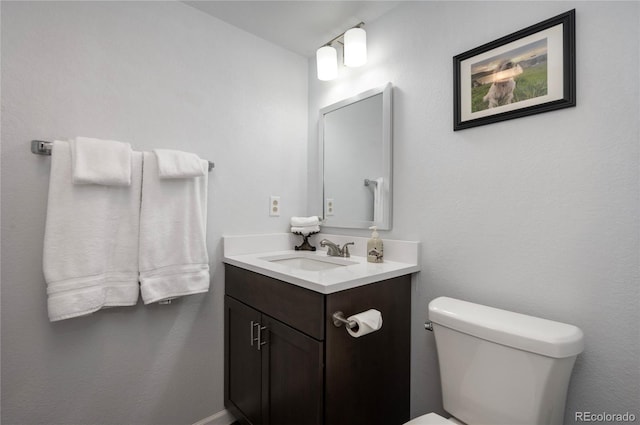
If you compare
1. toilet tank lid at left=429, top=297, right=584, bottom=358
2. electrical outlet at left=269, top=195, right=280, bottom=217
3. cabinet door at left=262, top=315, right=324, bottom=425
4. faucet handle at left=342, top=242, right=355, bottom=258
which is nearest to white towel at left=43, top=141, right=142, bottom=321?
cabinet door at left=262, top=315, right=324, bottom=425

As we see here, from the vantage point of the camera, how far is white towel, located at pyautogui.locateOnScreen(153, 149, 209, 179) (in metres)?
1.27

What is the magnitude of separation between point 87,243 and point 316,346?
96cm

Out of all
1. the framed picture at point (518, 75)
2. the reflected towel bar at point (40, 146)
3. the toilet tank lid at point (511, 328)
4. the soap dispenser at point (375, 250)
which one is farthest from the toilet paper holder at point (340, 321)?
the reflected towel bar at point (40, 146)

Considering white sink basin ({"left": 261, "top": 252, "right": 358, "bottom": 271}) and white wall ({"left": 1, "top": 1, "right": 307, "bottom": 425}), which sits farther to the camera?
white sink basin ({"left": 261, "top": 252, "right": 358, "bottom": 271})

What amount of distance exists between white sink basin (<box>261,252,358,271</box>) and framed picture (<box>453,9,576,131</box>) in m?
0.87

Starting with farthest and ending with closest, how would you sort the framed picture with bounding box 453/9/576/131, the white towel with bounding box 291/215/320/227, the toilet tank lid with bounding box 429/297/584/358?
the white towel with bounding box 291/215/320/227 < the framed picture with bounding box 453/9/576/131 < the toilet tank lid with bounding box 429/297/584/358

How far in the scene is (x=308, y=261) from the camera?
1706 mm

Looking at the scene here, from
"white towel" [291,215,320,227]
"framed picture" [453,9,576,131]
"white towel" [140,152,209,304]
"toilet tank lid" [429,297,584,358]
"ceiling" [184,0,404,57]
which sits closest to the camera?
"toilet tank lid" [429,297,584,358]

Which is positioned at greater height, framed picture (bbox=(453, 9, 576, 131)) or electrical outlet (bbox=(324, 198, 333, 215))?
framed picture (bbox=(453, 9, 576, 131))

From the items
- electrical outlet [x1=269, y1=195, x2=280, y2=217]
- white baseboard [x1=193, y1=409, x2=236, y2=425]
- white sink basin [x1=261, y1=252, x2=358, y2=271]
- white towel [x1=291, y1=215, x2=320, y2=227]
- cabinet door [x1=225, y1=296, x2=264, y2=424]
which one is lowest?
white baseboard [x1=193, y1=409, x2=236, y2=425]

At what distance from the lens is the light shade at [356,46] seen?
4.97 feet

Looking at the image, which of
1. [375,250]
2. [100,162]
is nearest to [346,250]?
[375,250]

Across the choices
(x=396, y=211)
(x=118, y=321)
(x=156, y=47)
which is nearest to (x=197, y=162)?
(x=156, y=47)

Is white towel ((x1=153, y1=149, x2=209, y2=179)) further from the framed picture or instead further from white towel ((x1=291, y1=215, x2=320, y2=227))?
the framed picture
